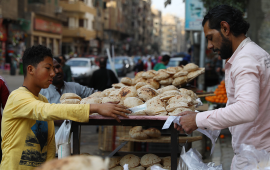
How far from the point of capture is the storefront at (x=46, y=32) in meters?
31.8

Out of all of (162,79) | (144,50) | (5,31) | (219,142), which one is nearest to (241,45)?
(162,79)

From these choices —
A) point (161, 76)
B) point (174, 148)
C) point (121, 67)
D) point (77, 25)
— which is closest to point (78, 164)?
point (174, 148)

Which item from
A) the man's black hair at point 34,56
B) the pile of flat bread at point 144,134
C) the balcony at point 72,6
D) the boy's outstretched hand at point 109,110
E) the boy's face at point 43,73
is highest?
the balcony at point 72,6

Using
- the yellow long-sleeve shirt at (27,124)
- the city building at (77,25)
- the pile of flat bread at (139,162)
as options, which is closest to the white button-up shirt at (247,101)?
the yellow long-sleeve shirt at (27,124)

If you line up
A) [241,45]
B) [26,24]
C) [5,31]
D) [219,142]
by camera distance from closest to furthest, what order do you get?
[241,45] < [219,142] < [5,31] < [26,24]

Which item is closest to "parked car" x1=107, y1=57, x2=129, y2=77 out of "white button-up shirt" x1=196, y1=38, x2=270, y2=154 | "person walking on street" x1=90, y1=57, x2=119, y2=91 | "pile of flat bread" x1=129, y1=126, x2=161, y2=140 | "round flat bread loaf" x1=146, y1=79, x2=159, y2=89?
"person walking on street" x1=90, y1=57, x2=119, y2=91

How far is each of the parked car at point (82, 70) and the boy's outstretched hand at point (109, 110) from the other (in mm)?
17505

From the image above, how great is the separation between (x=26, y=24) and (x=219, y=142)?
2800cm

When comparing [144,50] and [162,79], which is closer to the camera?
[162,79]

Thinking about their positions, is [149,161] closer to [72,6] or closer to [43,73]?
[43,73]

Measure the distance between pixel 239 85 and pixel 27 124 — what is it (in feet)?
5.05

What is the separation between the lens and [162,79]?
435 centimetres

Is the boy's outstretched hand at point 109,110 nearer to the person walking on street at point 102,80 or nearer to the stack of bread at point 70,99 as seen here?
the stack of bread at point 70,99

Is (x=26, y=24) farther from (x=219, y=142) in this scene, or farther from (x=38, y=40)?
(x=219, y=142)
